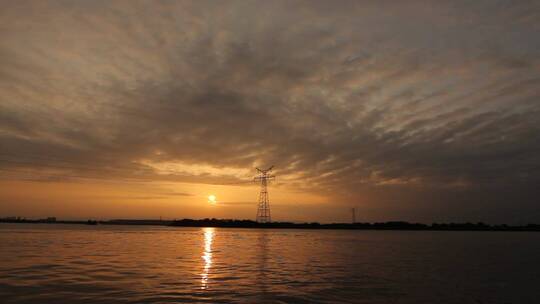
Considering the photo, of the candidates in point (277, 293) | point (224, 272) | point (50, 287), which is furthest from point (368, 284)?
point (50, 287)

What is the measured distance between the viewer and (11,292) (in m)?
24.2

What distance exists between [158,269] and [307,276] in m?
14.5

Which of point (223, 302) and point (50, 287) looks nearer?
point (223, 302)

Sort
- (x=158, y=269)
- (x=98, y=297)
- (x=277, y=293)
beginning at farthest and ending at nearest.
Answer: (x=158, y=269), (x=277, y=293), (x=98, y=297)

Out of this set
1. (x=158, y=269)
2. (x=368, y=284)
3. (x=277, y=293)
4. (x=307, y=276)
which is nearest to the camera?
(x=277, y=293)

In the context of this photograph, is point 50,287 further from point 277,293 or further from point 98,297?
point 277,293

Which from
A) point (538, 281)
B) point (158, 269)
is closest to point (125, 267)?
point (158, 269)

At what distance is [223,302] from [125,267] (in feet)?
64.2

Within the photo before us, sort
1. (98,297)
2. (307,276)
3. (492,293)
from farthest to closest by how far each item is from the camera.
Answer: (307,276), (492,293), (98,297)

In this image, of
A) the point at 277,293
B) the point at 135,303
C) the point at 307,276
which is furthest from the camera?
the point at 307,276

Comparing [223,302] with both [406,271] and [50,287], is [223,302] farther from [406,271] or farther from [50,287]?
[406,271]

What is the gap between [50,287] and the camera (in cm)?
2647

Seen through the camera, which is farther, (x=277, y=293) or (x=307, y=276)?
(x=307, y=276)

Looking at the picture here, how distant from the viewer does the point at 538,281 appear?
35.4m
